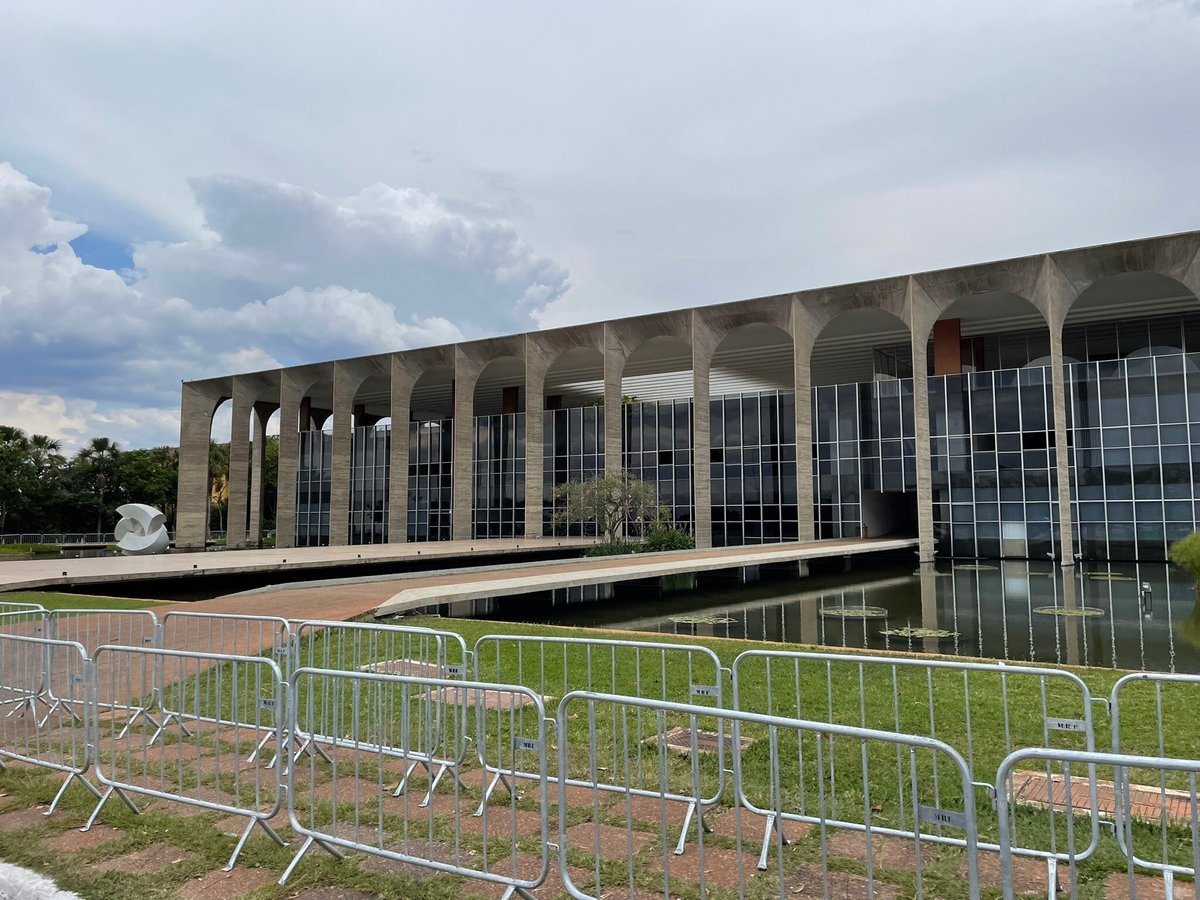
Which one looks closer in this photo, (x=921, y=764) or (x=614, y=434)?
(x=921, y=764)

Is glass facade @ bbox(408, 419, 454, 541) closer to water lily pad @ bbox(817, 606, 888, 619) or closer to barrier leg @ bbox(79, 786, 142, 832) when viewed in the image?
water lily pad @ bbox(817, 606, 888, 619)

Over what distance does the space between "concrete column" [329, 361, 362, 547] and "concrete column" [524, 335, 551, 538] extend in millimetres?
13847

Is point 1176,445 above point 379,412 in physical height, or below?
below

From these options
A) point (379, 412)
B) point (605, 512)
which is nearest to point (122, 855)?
point (605, 512)

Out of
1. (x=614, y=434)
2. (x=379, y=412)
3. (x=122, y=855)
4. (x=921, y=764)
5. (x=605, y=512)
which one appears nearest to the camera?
(x=122, y=855)

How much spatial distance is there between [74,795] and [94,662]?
1.06 m

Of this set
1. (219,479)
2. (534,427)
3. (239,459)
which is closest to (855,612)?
(534,427)

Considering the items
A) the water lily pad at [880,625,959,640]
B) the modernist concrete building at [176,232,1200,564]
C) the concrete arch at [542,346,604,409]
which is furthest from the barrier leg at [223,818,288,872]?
the concrete arch at [542,346,604,409]

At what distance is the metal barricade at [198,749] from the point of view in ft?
17.0

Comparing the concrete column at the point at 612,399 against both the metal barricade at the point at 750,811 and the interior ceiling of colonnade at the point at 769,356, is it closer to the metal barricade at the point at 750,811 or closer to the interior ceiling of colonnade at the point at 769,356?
the interior ceiling of colonnade at the point at 769,356

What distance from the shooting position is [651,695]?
342 inches

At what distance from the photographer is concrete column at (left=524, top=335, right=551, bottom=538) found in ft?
152

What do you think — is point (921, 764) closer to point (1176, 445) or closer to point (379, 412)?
point (1176, 445)

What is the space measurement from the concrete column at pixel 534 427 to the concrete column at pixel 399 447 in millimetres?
9297
